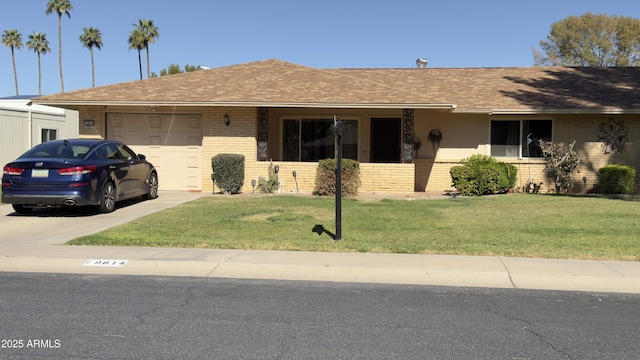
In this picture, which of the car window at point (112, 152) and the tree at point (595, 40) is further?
the tree at point (595, 40)

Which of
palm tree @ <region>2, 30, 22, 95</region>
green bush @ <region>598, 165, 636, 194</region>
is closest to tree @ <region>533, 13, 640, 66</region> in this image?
green bush @ <region>598, 165, 636, 194</region>

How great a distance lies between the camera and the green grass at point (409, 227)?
8828 mm

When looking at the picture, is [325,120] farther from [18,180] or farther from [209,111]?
[18,180]

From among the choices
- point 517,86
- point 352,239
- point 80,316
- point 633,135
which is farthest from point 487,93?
point 80,316

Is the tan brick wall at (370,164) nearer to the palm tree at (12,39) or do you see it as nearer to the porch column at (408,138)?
the porch column at (408,138)

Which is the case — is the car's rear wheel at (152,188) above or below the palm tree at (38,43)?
below

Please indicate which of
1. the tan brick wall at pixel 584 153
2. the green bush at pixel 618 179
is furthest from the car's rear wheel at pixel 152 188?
the green bush at pixel 618 179

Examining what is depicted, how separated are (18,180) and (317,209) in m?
6.24

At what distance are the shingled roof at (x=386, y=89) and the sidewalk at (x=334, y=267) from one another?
27.2 feet

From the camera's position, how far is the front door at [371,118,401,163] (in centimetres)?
1853

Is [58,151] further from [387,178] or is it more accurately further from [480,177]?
[480,177]

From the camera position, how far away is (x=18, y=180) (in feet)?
37.0

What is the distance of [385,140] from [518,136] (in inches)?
166

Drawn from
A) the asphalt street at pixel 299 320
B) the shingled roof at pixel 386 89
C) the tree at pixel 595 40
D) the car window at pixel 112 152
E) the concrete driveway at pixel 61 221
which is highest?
the tree at pixel 595 40
